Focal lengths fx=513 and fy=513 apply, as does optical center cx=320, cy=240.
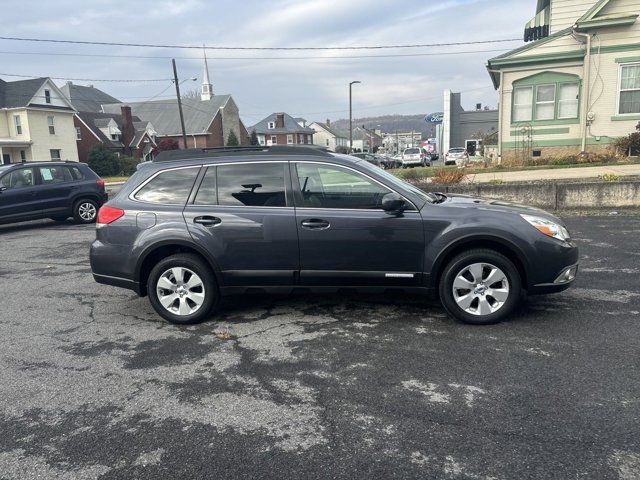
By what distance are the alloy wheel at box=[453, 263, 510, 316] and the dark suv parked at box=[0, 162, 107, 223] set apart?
36.5 ft

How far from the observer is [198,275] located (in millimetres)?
5230

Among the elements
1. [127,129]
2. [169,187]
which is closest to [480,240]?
[169,187]

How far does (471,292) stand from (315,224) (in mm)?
1645

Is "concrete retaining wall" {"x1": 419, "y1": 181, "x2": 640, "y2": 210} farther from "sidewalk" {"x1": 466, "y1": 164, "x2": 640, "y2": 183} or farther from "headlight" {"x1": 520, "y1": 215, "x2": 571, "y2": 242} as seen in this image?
"headlight" {"x1": 520, "y1": 215, "x2": 571, "y2": 242}

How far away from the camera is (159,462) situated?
2990mm

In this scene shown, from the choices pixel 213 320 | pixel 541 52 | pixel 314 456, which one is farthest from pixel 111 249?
pixel 541 52

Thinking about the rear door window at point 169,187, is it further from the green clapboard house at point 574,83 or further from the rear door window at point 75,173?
the green clapboard house at point 574,83

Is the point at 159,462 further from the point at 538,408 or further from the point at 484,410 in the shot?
the point at 538,408

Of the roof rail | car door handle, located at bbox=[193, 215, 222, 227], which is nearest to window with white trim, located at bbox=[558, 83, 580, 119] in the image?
the roof rail

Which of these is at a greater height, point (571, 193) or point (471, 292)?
point (571, 193)

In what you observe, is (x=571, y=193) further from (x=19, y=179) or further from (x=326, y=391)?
(x=19, y=179)

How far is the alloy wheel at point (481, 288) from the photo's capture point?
16.0 ft

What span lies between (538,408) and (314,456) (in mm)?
1555

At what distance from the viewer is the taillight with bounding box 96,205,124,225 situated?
5.39 metres
